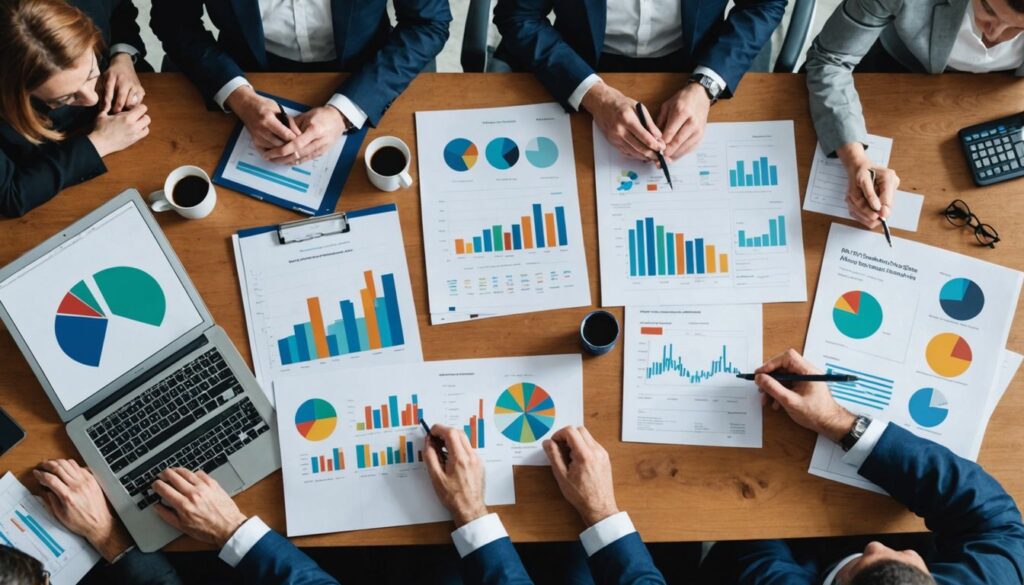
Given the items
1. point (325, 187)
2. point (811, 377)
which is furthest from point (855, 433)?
point (325, 187)

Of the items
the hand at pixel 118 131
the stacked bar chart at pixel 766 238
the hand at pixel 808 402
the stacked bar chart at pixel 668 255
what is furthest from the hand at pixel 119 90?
the hand at pixel 808 402

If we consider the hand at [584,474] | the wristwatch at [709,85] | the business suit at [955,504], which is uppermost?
the wristwatch at [709,85]

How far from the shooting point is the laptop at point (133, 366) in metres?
1.52

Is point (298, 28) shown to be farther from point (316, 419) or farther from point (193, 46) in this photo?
point (316, 419)

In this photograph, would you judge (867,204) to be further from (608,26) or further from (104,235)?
(104,235)

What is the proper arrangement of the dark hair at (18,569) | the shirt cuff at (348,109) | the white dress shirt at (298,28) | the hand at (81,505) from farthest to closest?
1. the white dress shirt at (298,28)
2. the shirt cuff at (348,109)
3. the hand at (81,505)
4. the dark hair at (18,569)

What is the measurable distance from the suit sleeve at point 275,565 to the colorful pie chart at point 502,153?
90 centimetres

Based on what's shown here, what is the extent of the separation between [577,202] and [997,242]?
3.01 feet

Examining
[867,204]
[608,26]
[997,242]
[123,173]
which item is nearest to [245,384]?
[123,173]

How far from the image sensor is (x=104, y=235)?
1.59 m

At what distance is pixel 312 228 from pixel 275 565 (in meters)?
0.69

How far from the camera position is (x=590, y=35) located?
186 centimetres

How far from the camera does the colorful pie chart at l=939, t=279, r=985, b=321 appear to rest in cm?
161

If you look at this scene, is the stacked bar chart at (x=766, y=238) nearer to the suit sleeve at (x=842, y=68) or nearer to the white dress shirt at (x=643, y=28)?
the suit sleeve at (x=842, y=68)
